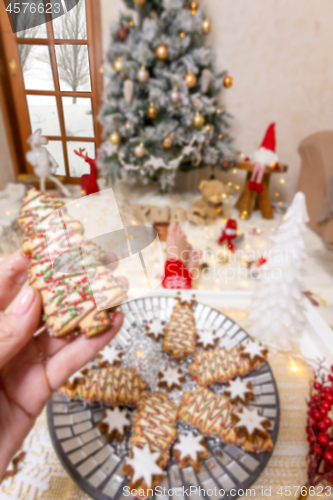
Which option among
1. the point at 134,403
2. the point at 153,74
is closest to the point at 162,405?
the point at 134,403

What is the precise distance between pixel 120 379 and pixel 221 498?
0.99 ft

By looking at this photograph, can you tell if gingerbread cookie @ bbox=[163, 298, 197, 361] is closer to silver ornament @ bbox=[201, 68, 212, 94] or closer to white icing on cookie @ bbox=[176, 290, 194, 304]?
white icing on cookie @ bbox=[176, 290, 194, 304]

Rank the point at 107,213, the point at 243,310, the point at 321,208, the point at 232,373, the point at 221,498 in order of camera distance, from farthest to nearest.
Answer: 1. the point at 321,208
2. the point at 243,310
3. the point at 232,373
4. the point at 221,498
5. the point at 107,213

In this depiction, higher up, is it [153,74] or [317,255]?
[153,74]

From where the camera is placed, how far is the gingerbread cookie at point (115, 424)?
637 millimetres

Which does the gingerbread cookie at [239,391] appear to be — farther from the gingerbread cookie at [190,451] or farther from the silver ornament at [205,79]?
the silver ornament at [205,79]

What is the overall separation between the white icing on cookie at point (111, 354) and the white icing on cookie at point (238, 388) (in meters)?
0.29

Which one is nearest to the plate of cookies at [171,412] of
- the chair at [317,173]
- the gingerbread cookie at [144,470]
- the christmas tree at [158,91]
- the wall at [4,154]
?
the gingerbread cookie at [144,470]

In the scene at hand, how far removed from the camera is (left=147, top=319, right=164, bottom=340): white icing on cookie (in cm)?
86

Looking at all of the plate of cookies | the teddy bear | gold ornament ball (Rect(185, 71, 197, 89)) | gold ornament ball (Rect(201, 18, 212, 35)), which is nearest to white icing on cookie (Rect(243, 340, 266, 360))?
the plate of cookies

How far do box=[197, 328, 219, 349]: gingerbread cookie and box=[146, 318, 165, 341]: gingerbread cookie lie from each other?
0.10 meters

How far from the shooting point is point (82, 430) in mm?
633

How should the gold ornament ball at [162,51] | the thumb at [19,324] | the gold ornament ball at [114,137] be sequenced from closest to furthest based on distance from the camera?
the thumb at [19,324], the gold ornament ball at [162,51], the gold ornament ball at [114,137]

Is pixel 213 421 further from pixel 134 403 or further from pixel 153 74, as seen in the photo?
pixel 153 74
